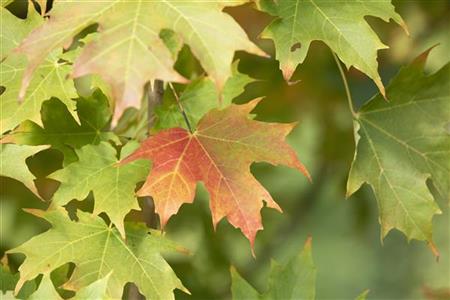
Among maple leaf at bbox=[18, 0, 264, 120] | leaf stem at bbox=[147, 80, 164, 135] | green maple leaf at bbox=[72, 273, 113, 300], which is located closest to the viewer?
maple leaf at bbox=[18, 0, 264, 120]

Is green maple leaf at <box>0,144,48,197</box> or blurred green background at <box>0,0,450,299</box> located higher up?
green maple leaf at <box>0,144,48,197</box>

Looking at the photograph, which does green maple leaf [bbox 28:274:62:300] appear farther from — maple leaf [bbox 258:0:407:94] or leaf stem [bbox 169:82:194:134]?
maple leaf [bbox 258:0:407:94]

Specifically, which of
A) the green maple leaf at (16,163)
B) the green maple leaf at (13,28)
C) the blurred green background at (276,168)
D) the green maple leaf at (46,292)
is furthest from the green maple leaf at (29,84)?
the blurred green background at (276,168)

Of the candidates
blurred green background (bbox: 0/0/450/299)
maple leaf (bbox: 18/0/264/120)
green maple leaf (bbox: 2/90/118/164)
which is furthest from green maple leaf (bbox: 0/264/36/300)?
blurred green background (bbox: 0/0/450/299)

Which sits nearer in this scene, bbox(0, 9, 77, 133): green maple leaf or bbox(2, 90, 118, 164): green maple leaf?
bbox(0, 9, 77, 133): green maple leaf

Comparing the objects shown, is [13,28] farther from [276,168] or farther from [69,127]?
[276,168]

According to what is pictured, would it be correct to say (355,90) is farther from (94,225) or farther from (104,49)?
(104,49)
